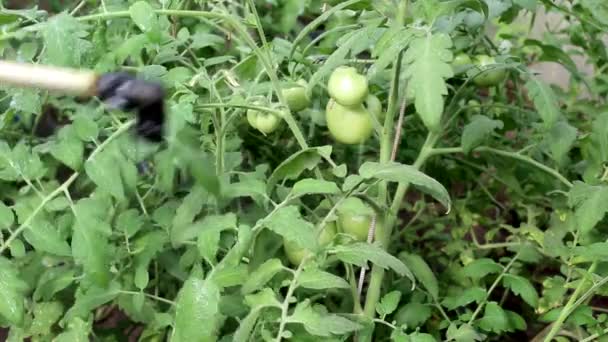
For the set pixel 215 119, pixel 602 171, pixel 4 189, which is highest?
pixel 215 119

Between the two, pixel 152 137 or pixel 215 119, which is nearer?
pixel 152 137

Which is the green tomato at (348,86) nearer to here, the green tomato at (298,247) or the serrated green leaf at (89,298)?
the green tomato at (298,247)

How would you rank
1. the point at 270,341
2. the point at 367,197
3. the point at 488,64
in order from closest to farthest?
the point at 270,341 < the point at 367,197 < the point at 488,64

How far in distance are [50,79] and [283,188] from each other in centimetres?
50

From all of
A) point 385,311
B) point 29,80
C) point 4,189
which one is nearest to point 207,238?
point 385,311

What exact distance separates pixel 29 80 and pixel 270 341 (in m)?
0.39

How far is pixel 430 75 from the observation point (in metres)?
0.67

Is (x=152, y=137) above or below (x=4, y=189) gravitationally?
above

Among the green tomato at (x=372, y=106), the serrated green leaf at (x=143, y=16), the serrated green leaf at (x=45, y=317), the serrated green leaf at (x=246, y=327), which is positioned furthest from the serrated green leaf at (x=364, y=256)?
the serrated green leaf at (x=45, y=317)

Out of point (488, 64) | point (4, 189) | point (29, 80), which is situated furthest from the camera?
point (4, 189)

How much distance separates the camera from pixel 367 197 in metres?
0.83

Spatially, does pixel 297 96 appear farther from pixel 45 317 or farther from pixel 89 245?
pixel 45 317

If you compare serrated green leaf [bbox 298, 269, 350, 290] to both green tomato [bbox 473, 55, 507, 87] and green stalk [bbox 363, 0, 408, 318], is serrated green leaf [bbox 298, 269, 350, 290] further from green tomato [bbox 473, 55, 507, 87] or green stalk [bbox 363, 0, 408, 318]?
green tomato [bbox 473, 55, 507, 87]

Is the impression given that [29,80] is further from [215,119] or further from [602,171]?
[602,171]
